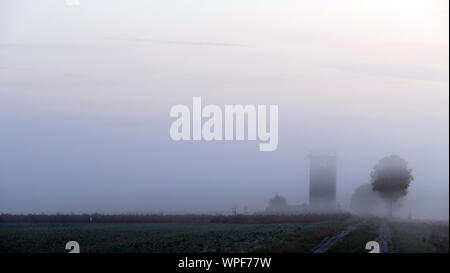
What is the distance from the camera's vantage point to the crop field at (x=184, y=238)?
11883 mm

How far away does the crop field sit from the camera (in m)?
11.9

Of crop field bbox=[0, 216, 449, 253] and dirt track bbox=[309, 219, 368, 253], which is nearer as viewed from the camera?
crop field bbox=[0, 216, 449, 253]

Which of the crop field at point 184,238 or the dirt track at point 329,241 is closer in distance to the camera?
the crop field at point 184,238

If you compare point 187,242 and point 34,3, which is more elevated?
point 34,3

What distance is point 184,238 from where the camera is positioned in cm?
1285

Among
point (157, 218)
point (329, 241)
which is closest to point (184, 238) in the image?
point (157, 218)

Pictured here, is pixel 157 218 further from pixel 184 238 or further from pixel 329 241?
pixel 329 241

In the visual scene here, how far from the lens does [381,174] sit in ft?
42.0

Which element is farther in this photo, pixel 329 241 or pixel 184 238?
pixel 329 241

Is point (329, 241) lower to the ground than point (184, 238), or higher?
lower
